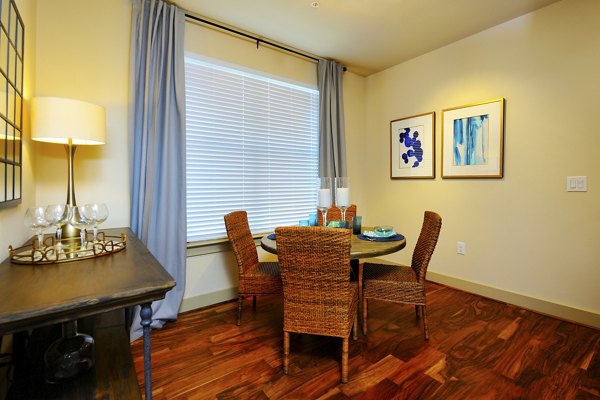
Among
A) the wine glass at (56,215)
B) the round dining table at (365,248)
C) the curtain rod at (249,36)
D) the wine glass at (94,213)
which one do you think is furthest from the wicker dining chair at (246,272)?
the curtain rod at (249,36)

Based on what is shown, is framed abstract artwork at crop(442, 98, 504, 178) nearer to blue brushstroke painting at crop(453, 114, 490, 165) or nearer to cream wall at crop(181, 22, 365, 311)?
blue brushstroke painting at crop(453, 114, 490, 165)

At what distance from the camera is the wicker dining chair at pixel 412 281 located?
80.4 inches

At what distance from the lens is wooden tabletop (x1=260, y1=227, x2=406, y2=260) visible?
5.96 feet

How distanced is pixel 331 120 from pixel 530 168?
2.01 meters

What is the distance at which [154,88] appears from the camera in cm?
232

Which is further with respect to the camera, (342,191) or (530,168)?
(530,168)

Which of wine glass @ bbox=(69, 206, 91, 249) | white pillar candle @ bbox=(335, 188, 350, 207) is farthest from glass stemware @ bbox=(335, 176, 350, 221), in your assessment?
wine glass @ bbox=(69, 206, 91, 249)

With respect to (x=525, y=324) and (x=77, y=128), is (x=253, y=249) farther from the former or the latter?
(x=525, y=324)

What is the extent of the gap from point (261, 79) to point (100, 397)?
2.83m

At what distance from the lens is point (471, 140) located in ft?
9.60

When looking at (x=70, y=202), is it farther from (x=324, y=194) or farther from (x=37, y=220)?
(x=324, y=194)

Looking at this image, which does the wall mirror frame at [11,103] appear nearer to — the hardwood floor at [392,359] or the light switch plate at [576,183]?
the hardwood floor at [392,359]

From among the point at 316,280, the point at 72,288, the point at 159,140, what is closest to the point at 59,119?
the point at 159,140

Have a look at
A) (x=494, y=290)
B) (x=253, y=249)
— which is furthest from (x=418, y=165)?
(x=253, y=249)
